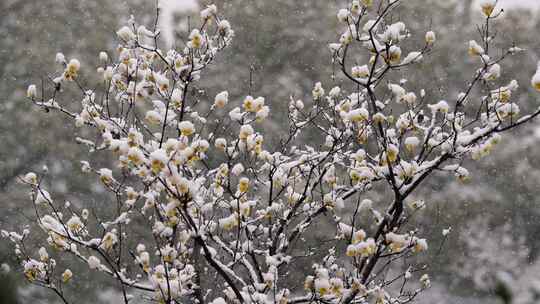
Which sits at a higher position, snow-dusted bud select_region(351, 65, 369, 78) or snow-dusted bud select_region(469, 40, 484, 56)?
snow-dusted bud select_region(351, 65, 369, 78)

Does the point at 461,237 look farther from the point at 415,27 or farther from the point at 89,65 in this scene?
the point at 89,65

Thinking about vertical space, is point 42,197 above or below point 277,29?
below

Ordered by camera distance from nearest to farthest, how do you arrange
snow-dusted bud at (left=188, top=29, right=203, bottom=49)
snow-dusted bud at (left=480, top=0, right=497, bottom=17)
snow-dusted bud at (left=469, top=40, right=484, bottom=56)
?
snow-dusted bud at (left=480, top=0, right=497, bottom=17)
snow-dusted bud at (left=469, top=40, right=484, bottom=56)
snow-dusted bud at (left=188, top=29, right=203, bottom=49)

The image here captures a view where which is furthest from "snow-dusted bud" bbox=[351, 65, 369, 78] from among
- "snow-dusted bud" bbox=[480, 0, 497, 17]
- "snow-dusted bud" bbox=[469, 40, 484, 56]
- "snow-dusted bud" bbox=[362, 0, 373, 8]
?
"snow-dusted bud" bbox=[480, 0, 497, 17]

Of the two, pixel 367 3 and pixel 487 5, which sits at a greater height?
pixel 367 3

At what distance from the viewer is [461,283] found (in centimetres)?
859

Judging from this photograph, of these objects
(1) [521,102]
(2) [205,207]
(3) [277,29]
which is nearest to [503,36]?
(1) [521,102]

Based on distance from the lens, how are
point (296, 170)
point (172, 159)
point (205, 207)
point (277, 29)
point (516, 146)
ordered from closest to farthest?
point (172, 159) → point (205, 207) → point (296, 170) → point (516, 146) → point (277, 29)

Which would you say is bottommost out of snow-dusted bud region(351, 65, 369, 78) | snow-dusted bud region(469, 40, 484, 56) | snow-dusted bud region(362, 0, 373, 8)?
snow-dusted bud region(469, 40, 484, 56)

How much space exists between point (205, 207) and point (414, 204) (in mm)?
1259

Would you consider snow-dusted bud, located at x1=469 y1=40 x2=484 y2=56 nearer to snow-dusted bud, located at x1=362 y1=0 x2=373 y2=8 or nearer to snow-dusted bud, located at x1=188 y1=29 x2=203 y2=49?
snow-dusted bud, located at x1=362 y1=0 x2=373 y2=8

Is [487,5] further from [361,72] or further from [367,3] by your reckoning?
[361,72]

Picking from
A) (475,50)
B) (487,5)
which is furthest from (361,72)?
(487,5)

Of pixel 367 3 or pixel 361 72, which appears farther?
pixel 361 72
